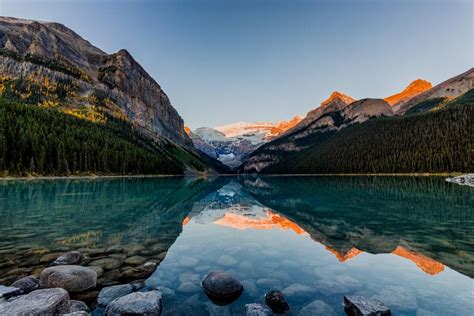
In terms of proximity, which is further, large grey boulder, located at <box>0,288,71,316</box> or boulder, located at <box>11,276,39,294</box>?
boulder, located at <box>11,276,39,294</box>

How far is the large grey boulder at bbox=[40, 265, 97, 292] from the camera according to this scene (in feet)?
37.9

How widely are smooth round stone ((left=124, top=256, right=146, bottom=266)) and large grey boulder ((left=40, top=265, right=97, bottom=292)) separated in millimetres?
3187

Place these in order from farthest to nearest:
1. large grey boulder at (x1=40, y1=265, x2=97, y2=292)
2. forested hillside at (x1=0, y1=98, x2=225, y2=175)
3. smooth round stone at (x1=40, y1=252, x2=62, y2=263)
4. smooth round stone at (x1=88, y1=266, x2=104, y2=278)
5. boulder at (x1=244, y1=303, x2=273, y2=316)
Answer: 1. forested hillside at (x1=0, y1=98, x2=225, y2=175)
2. smooth round stone at (x1=40, y1=252, x2=62, y2=263)
3. smooth round stone at (x1=88, y1=266, x2=104, y2=278)
4. large grey boulder at (x1=40, y1=265, x2=97, y2=292)
5. boulder at (x1=244, y1=303, x2=273, y2=316)

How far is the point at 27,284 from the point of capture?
11.5 metres

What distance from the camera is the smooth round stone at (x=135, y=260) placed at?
1569 centimetres

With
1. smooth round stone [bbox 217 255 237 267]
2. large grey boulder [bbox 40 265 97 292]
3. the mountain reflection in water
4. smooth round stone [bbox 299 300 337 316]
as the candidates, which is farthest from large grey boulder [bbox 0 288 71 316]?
smooth round stone [bbox 217 255 237 267]

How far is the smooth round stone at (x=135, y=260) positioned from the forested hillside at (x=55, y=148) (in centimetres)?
10447

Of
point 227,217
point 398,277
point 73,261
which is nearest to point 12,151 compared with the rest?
point 227,217

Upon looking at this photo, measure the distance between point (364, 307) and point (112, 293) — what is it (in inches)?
411

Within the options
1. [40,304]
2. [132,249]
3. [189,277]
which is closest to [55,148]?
[132,249]

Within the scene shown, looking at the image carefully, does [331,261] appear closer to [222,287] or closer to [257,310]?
[222,287]

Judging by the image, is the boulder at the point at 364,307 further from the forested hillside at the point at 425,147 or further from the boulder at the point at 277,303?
the forested hillside at the point at 425,147

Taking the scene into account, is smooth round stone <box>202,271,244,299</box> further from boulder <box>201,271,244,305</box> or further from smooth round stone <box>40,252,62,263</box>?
smooth round stone <box>40,252,62,263</box>

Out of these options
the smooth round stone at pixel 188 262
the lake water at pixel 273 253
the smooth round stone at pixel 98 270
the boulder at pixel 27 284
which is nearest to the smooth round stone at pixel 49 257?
the lake water at pixel 273 253
